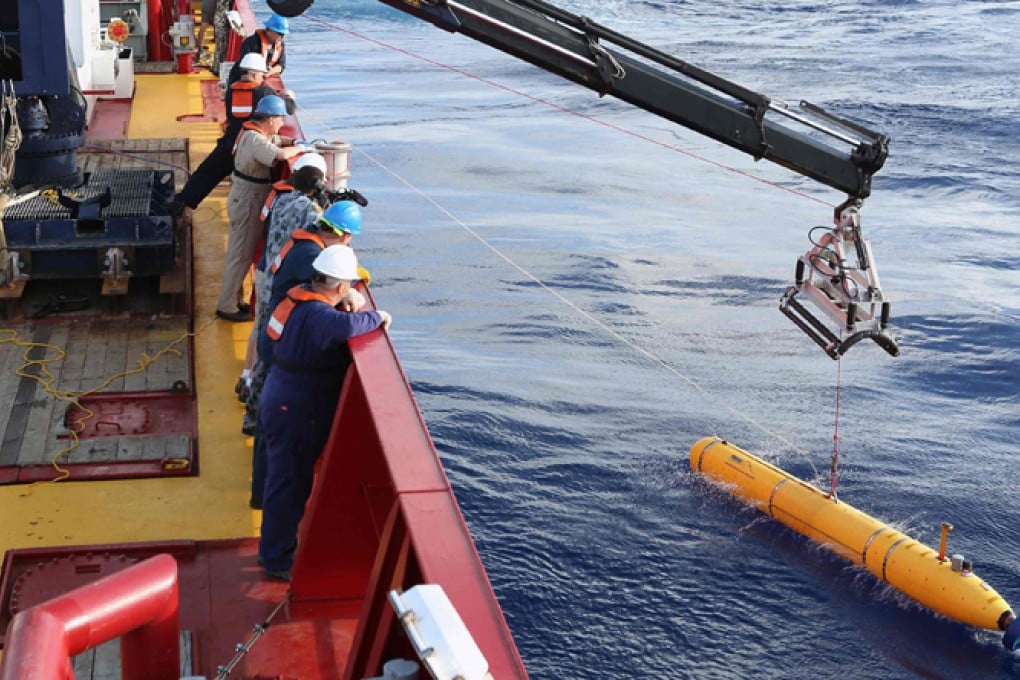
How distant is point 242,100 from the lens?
417 inches

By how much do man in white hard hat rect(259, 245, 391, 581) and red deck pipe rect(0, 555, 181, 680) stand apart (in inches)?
71.3

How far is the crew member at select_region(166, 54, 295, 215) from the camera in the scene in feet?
34.5

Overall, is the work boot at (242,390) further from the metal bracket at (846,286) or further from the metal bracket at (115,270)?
the metal bracket at (846,286)

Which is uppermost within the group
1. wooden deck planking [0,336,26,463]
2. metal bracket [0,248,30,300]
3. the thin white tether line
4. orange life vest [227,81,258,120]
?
orange life vest [227,81,258,120]

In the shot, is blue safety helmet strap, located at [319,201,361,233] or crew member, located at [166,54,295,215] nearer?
blue safety helmet strap, located at [319,201,361,233]

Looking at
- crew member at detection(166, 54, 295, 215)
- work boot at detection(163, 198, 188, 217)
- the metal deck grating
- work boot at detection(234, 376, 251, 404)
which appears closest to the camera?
work boot at detection(234, 376, 251, 404)

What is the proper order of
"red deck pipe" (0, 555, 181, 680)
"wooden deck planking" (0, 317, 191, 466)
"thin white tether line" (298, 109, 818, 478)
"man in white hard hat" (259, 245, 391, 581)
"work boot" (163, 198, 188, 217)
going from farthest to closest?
1. "thin white tether line" (298, 109, 818, 478)
2. "work boot" (163, 198, 188, 217)
3. "wooden deck planking" (0, 317, 191, 466)
4. "man in white hard hat" (259, 245, 391, 581)
5. "red deck pipe" (0, 555, 181, 680)

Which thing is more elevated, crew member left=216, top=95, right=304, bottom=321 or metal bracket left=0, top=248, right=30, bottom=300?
crew member left=216, top=95, right=304, bottom=321

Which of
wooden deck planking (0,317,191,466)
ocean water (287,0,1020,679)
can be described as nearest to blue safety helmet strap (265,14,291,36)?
wooden deck planking (0,317,191,466)

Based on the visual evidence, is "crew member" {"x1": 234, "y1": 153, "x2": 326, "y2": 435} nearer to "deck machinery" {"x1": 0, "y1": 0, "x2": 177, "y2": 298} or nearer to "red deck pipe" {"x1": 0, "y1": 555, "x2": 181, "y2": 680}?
"deck machinery" {"x1": 0, "y1": 0, "x2": 177, "y2": 298}

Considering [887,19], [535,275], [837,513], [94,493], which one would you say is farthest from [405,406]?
[887,19]

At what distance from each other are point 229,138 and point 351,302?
4.76 m

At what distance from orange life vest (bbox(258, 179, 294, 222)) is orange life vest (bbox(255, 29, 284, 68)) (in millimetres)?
4093

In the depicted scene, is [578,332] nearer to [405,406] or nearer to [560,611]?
[560,611]
